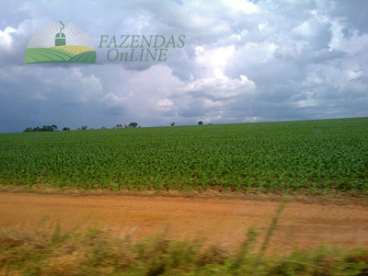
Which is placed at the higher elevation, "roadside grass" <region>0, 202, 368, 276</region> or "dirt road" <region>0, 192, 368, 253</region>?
"roadside grass" <region>0, 202, 368, 276</region>

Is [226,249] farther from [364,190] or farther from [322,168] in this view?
[322,168]

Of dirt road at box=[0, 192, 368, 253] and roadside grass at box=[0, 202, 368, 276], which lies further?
dirt road at box=[0, 192, 368, 253]

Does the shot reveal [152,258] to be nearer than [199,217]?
Yes

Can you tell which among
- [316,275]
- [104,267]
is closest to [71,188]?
[104,267]

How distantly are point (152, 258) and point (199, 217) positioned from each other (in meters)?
5.00

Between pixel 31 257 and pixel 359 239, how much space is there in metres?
6.00

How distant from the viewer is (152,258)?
20.6 feet

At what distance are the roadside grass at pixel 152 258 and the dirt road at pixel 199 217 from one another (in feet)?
4.34

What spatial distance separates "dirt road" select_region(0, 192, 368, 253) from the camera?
30.0 ft

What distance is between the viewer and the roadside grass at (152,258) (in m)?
5.72

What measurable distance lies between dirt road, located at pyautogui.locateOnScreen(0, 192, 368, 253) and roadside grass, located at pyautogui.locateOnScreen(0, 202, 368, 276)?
1.32 m

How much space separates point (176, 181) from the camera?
A: 1609 cm

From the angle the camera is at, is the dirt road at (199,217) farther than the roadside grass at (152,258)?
Yes

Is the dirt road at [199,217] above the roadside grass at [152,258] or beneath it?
beneath
